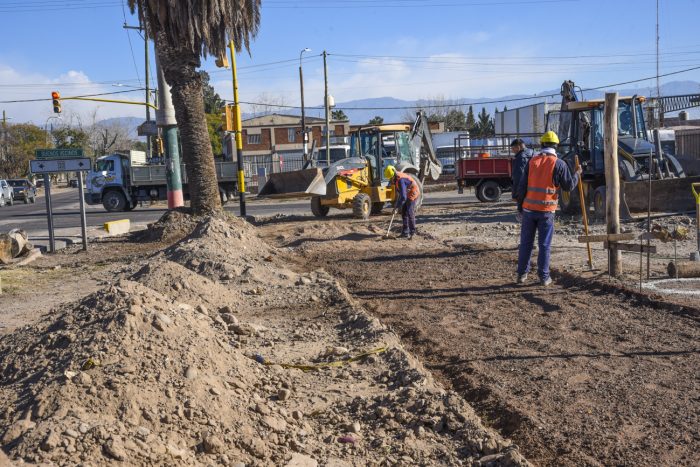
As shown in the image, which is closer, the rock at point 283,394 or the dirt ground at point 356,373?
the dirt ground at point 356,373

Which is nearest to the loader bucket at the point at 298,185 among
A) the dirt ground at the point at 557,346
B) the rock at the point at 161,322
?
the dirt ground at the point at 557,346

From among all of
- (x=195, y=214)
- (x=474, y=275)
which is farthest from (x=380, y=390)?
(x=195, y=214)

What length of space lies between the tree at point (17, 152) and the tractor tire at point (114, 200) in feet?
139

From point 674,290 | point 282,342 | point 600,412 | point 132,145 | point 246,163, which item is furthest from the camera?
point 132,145

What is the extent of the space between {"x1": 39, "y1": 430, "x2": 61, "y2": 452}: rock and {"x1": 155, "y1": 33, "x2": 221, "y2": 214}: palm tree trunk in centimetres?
1454

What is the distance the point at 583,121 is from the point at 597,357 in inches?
526

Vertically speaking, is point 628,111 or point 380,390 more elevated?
point 628,111

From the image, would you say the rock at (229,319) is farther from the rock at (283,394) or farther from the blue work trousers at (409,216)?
the blue work trousers at (409,216)

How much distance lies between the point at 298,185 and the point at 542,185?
1169cm

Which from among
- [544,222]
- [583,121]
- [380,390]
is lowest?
[380,390]

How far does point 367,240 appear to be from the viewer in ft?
54.5

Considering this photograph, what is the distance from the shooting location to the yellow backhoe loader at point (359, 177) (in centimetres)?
2091

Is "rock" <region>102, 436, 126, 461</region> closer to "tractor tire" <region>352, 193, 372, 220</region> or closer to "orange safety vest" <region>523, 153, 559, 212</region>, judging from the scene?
"orange safety vest" <region>523, 153, 559, 212</region>

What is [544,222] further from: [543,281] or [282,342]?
[282,342]
